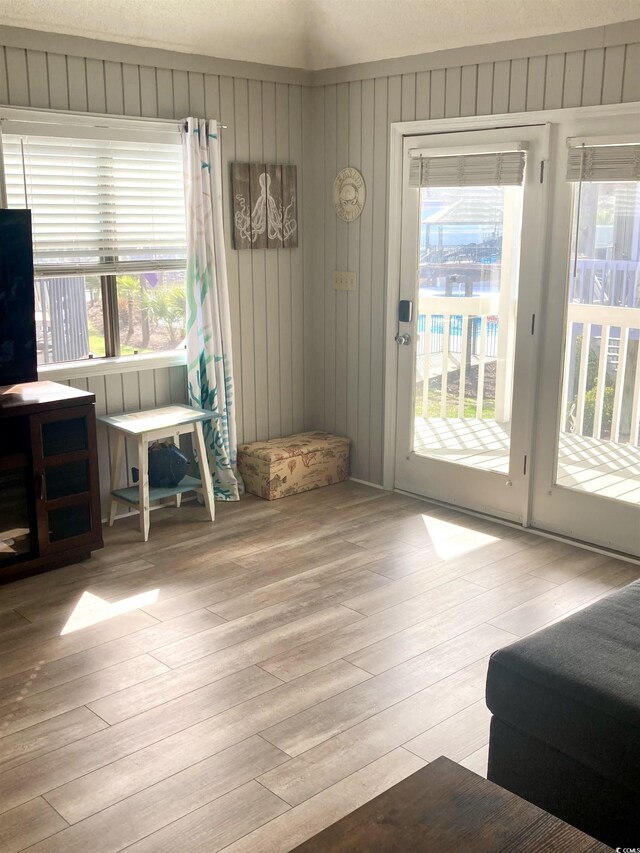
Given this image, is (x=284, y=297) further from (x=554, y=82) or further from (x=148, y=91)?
(x=554, y=82)

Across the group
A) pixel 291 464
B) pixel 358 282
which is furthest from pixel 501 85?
pixel 291 464

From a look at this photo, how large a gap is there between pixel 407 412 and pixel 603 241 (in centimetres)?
152

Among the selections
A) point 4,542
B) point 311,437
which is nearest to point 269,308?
point 311,437

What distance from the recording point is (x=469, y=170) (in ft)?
14.6

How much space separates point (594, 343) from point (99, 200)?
99.8 inches

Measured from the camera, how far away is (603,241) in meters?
3.99

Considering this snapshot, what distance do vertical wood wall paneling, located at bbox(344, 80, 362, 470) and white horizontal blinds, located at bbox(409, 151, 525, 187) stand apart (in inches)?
17.7

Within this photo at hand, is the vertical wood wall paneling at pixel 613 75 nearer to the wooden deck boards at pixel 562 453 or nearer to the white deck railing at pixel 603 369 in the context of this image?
the white deck railing at pixel 603 369

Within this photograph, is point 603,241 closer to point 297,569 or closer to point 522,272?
point 522,272

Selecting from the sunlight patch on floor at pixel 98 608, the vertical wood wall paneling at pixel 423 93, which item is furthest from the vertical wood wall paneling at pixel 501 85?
the sunlight patch on floor at pixel 98 608

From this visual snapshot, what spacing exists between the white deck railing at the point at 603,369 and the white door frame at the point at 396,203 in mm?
199

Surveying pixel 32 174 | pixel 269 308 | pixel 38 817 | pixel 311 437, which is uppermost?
pixel 32 174

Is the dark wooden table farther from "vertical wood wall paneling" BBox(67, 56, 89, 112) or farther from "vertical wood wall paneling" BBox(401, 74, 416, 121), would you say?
"vertical wood wall paneling" BBox(401, 74, 416, 121)

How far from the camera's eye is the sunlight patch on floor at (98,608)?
3.51 m
